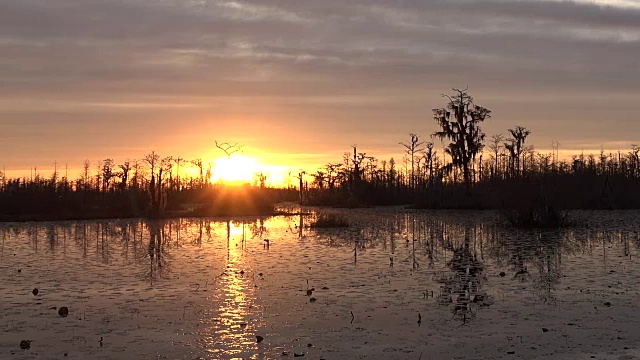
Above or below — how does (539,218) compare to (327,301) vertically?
above

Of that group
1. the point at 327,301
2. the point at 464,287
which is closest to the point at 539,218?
the point at 464,287

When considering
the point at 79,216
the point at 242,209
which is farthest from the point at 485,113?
the point at 79,216

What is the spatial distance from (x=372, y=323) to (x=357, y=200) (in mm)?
56541

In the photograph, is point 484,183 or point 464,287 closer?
point 464,287

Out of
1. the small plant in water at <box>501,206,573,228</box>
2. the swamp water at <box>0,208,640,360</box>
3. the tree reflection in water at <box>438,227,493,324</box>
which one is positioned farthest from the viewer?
the small plant in water at <box>501,206,573,228</box>

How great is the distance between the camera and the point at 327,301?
11734 mm

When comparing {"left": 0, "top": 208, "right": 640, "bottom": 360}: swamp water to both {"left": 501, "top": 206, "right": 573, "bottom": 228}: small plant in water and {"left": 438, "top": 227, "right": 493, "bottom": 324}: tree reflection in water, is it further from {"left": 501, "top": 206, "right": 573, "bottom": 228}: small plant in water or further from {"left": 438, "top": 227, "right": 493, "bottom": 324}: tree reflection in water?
{"left": 501, "top": 206, "right": 573, "bottom": 228}: small plant in water

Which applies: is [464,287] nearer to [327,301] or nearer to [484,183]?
[327,301]

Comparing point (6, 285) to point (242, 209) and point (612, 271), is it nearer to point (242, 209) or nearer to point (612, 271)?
point (612, 271)

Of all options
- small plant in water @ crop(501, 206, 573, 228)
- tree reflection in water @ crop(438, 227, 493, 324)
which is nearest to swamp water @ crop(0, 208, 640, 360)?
tree reflection in water @ crop(438, 227, 493, 324)

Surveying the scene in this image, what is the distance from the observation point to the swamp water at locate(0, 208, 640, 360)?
851 cm

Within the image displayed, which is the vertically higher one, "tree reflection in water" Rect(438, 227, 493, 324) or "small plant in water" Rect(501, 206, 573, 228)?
"small plant in water" Rect(501, 206, 573, 228)

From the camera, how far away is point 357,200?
66.4m

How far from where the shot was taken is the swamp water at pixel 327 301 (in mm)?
8508
